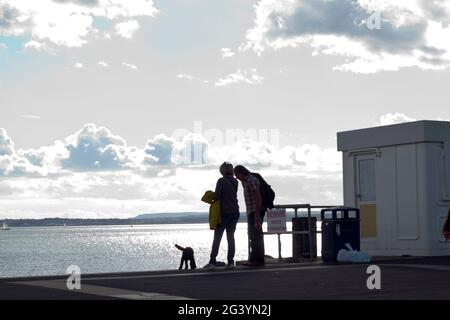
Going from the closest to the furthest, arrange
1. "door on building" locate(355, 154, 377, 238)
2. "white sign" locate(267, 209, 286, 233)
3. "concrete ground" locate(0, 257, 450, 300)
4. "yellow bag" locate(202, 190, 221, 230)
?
"concrete ground" locate(0, 257, 450, 300) → "yellow bag" locate(202, 190, 221, 230) → "white sign" locate(267, 209, 286, 233) → "door on building" locate(355, 154, 377, 238)

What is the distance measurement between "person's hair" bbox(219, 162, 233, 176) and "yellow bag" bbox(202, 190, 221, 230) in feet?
1.56

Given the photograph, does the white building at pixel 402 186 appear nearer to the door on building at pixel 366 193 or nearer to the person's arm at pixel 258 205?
the door on building at pixel 366 193

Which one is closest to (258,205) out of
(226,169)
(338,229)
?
(226,169)

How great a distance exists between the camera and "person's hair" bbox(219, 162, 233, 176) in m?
19.2

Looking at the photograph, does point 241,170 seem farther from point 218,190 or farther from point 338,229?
Result: point 338,229

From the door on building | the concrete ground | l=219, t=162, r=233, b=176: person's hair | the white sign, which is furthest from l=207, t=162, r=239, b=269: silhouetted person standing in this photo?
the door on building

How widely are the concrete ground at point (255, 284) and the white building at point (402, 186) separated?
4.69 meters

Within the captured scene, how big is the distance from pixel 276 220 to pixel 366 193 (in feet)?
9.14

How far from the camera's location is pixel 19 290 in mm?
13539

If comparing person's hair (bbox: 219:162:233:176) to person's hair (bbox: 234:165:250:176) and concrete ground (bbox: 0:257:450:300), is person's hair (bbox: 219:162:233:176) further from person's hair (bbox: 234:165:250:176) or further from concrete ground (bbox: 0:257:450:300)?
concrete ground (bbox: 0:257:450:300)

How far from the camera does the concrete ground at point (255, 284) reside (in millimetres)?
12391
